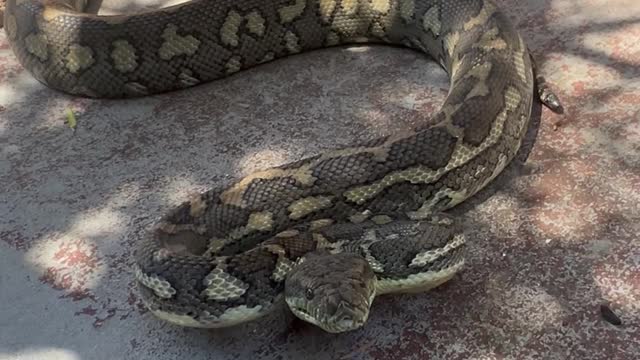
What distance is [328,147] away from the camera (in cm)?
544

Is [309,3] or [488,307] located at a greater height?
[309,3]

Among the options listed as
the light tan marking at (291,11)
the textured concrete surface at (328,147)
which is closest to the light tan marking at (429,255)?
the textured concrete surface at (328,147)

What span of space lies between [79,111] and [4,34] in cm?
172

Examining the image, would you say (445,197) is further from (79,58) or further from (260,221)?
(79,58)

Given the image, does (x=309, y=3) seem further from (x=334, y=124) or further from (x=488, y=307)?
(x=488, y=307)

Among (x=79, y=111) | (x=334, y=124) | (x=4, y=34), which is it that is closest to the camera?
(x=334, y=124)

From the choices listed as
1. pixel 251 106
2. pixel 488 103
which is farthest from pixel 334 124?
pixel 488 103

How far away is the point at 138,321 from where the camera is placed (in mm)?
4258

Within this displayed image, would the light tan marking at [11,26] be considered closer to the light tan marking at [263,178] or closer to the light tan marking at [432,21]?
the light tan marking at [263,178]

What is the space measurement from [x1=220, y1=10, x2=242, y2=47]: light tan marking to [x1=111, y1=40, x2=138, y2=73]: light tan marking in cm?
74

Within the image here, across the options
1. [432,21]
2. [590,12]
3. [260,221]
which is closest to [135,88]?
[260,221]

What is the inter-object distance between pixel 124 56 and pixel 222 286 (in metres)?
2.92

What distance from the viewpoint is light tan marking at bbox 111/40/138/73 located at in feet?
19.7

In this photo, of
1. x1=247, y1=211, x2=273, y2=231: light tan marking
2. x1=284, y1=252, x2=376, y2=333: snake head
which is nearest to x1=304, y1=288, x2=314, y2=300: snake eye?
x1=284, y1=252, x2=376, y2=333: snake head
